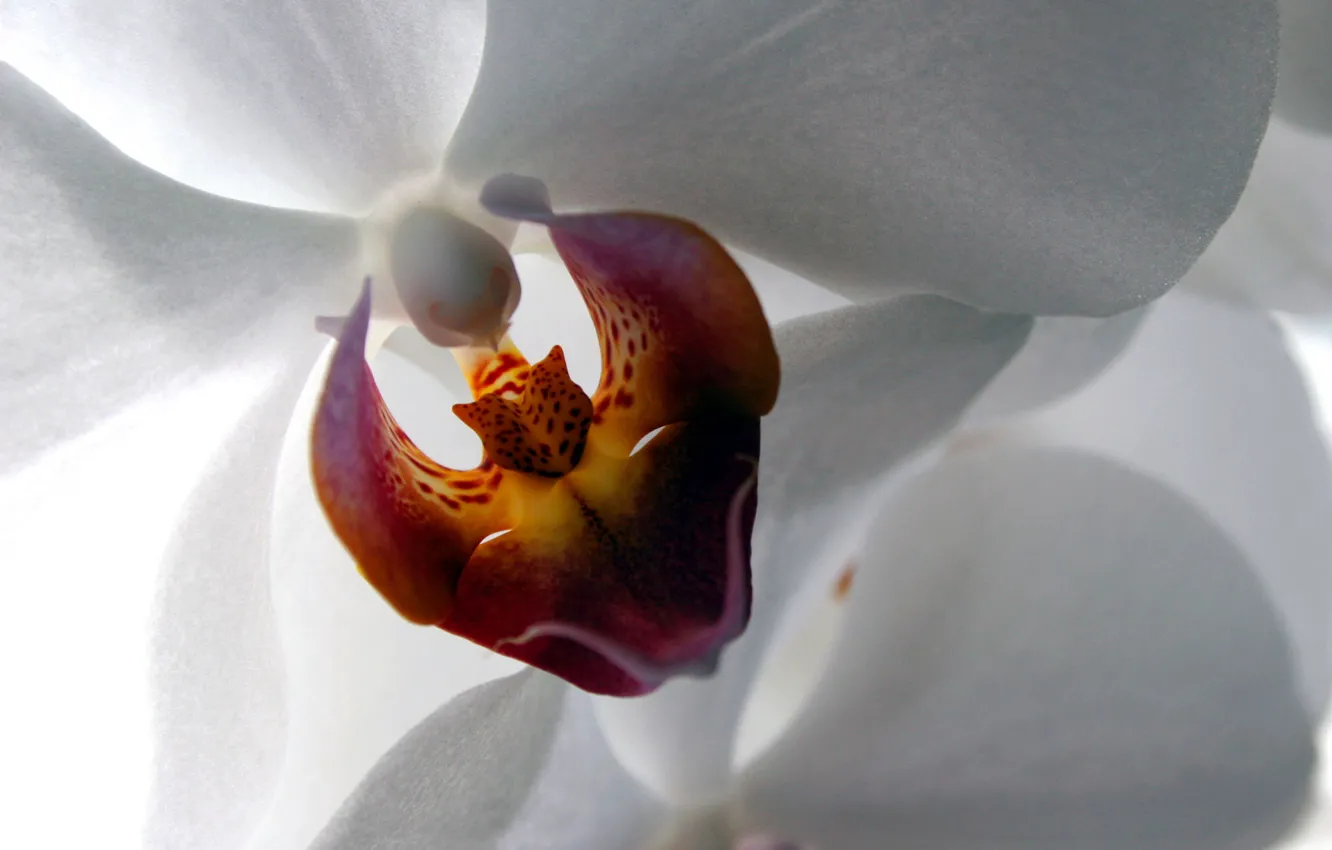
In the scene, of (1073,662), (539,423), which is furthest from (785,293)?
(1073,662)

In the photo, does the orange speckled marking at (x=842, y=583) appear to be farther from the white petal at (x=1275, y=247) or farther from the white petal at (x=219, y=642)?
the white petal at (x=219, y=642)

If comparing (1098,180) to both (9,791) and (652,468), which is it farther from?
(9,791)

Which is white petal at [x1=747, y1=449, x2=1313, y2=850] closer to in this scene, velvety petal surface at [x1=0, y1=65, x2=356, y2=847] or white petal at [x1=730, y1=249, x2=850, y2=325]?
white petal at [x1=730, y1=249, x2=850, y2=325]

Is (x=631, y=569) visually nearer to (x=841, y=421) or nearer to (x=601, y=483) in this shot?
(x=601, y=483)

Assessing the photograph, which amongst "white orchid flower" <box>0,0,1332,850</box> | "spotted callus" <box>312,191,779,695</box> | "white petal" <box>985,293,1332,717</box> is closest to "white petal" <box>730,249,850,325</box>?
"white orchid flower" <box>0,0,1332,850</box>

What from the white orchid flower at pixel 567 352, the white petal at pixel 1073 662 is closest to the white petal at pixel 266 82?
the white orchid flower at pixel 567 352
